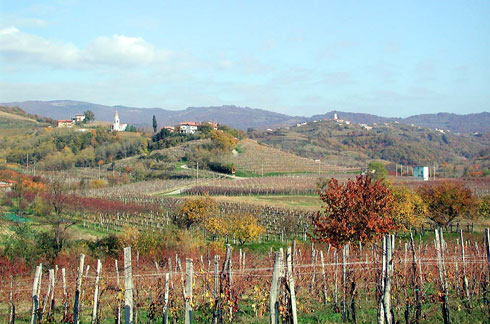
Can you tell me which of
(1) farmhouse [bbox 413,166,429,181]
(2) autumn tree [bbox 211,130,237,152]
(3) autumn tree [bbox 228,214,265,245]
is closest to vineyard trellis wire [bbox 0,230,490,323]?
(3) autumn tree [bbox 228,214,265,245]

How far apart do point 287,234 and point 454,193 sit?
1103cm

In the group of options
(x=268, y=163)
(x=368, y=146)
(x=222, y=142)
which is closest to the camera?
(x=268, y=163)

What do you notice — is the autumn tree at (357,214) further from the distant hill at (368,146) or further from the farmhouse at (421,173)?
the distant hill at (368,146)

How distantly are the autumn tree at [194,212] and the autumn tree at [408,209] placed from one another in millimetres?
11563

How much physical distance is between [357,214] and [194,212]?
19.0 m

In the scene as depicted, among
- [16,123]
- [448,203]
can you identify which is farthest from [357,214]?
[16,123]

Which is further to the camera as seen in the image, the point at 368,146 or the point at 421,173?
the point at 368,146

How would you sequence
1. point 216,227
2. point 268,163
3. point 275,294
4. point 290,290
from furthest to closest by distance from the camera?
point 268,163, point 216,227, point 290,290, point 275,294

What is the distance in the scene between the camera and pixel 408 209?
27828 mm

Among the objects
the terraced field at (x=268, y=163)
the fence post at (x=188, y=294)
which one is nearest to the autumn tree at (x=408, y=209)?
the fence post at (x=188, y=294)

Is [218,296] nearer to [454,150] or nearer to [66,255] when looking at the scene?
[66,255]

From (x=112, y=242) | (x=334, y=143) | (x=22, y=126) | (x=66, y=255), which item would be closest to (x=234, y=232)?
(x=112, y=242)

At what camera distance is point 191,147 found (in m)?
86.4

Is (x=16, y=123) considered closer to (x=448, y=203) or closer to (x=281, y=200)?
(x=281, y=200)
